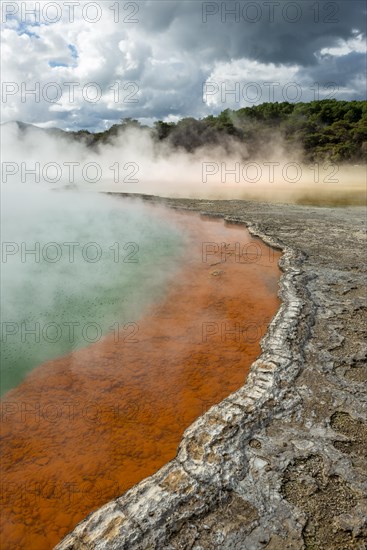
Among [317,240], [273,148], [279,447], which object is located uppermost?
[273,148]

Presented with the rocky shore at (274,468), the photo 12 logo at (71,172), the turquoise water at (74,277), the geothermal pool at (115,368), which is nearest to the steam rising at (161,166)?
the photo 12 logo at (71,172)

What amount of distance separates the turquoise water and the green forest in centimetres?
1922

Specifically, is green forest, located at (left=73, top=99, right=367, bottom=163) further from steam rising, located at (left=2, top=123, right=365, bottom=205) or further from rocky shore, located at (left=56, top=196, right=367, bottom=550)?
rocky shore, located at (left=56, top=196, right=367, bottom=550)

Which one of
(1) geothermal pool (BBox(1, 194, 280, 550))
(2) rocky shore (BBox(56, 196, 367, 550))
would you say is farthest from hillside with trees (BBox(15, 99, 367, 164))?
(2) rocky shore (BBox(56, 196, 367, 550))

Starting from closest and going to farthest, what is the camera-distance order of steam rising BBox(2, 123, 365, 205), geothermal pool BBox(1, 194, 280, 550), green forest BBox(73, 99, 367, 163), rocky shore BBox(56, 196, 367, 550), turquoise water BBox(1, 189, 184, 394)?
rocky shore BBox(56, 196, 367, 550) → geothermal pool BBox(1, 194, 280, 550) → turquoise water BBox(1, 189, 184, 394) → steam rising BBox(2, 123, 365, 205) → green forest BBox(73, 99, 367, 163)

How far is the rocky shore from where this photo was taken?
2.06 m

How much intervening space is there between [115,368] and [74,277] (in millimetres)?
2854

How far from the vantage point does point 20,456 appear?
2980mm

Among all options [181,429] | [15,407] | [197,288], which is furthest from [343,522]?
[197,288]

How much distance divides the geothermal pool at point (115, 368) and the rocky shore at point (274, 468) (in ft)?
1.24

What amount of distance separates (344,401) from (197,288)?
316cm

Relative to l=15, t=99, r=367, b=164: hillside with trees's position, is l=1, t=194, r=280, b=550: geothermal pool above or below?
below

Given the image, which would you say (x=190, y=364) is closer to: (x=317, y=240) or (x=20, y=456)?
(x=20, y=456)

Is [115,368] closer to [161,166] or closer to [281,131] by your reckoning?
[161,166]
